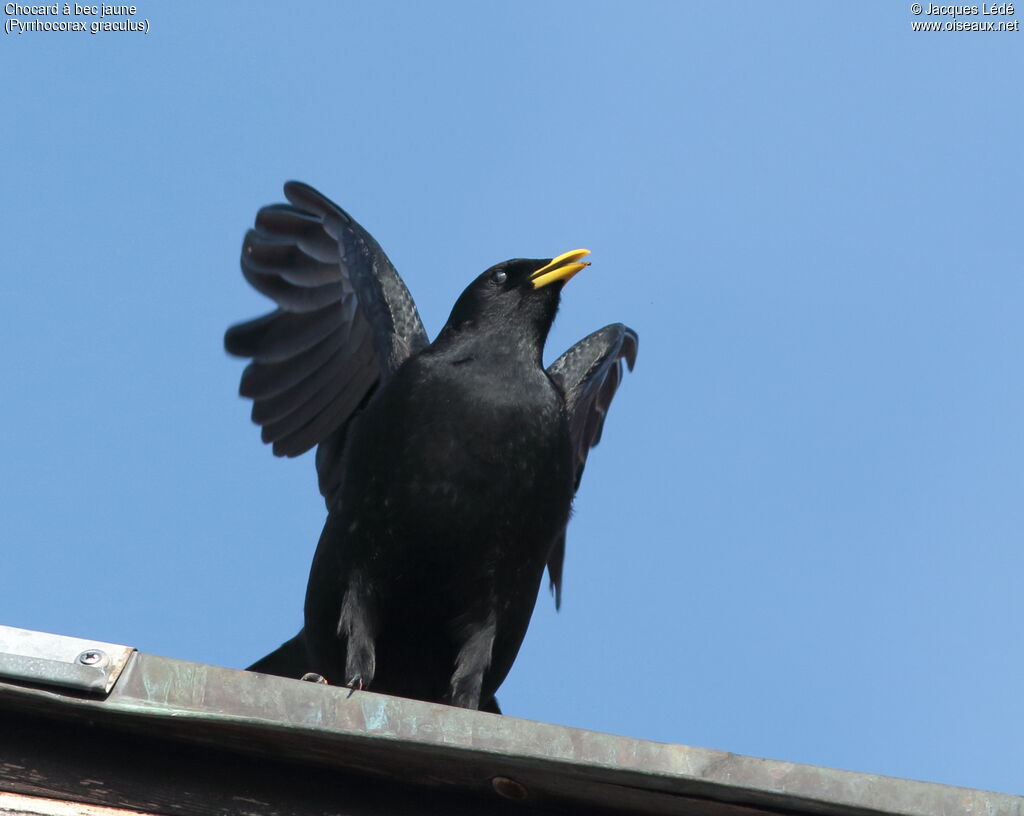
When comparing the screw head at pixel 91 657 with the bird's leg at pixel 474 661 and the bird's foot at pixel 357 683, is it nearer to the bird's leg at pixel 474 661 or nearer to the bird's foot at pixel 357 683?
the bird's foot at pixel 357 683

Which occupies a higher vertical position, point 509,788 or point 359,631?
point 359,631

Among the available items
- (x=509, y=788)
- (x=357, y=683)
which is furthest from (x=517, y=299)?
(x=509, y=788)

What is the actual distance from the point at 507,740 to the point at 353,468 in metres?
2.49

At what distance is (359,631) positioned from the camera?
16.4 ft

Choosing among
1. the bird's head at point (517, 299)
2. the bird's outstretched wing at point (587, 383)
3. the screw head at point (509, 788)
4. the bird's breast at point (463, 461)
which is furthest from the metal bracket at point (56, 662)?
the bird's outstretched wing at point (587, 383)

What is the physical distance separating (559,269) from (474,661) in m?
1.54

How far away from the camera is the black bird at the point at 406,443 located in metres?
5.01

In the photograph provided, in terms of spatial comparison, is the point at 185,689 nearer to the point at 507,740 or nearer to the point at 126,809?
the point at 126,809

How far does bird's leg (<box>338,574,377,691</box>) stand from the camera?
4918mm

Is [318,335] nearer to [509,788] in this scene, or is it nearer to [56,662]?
[509,788]

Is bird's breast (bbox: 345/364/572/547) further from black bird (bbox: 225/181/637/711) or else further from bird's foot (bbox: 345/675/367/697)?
bird's foot (bbox: 345/675/367/697)

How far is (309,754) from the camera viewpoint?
2.94 m

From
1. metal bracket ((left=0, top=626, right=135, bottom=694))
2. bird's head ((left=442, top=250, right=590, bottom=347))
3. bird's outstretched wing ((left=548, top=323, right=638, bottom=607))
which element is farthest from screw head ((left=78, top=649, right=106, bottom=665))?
bird's outstretched wing ((left=548, top=323, right=638, bottom=607))

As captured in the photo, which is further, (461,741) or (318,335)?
(318,335)
